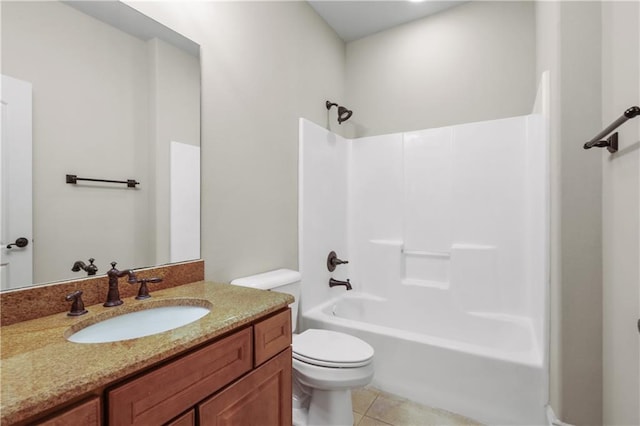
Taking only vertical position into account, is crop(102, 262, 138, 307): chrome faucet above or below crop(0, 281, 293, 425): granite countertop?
above

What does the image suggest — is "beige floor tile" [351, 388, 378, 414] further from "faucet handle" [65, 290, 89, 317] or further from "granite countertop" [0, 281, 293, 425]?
"faucet handle" [65, 290, 89, 317]

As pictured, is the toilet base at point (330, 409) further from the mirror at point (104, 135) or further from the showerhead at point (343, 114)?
the showerhead at point (343, 114)

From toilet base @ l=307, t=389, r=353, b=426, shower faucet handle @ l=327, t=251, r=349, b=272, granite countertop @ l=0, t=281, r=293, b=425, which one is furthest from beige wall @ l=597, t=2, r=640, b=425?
shower faucet handle @ l=327, t=251, r=349, b=272

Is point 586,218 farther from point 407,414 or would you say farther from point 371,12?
point 371,12

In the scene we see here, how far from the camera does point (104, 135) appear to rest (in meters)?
1.18

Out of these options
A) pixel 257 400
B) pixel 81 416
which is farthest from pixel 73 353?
pixel 257 400

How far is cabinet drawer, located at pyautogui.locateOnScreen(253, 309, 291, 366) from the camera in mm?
1038

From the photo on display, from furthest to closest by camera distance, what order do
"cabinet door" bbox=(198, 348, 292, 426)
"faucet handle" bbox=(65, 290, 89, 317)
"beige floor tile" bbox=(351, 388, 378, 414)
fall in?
"beige floor tile" bbox=(351, 388, 378, 414), "faucet handle" bbox=(65, 290, 89, 317), "cabinet door" bbox=(198, 348, 292, 426)

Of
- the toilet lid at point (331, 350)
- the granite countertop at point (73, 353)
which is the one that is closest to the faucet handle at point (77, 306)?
the granite countertop at point (73, 353)

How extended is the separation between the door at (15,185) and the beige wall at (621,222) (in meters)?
1.96

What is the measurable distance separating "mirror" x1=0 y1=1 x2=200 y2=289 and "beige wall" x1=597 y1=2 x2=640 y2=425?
175 centimetres

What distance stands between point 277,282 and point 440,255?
1.41 meters

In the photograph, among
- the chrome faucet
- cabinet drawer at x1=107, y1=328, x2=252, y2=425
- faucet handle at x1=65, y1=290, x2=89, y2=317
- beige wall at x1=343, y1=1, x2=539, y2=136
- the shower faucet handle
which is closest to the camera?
cabinet drawer at x1=107, y1=328, x2=252, y2=425

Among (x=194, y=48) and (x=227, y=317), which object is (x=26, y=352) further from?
(x=194, y=48)
